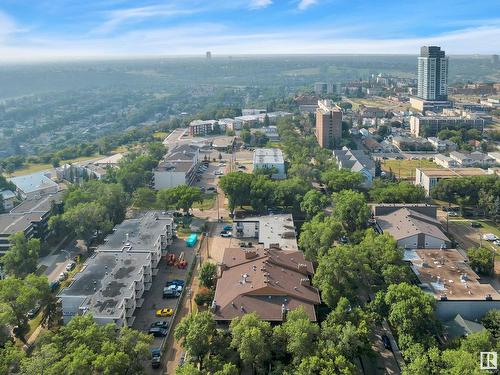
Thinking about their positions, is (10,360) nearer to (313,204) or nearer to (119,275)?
(119,275)

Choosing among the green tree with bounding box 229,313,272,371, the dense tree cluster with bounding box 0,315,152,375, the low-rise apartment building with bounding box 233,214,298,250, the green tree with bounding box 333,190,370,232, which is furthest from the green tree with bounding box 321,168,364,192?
the dense tree cluster with bounding box 0,315,152,375

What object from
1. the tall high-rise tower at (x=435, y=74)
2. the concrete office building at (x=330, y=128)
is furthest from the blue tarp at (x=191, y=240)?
the tall high-rise tower at (x=435, y=74)

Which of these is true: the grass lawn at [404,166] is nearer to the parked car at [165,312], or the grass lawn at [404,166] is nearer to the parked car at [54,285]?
the parked car at [165,312]

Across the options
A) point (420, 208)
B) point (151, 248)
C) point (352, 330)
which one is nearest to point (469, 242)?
point (420, 208)

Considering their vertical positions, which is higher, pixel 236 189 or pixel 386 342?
pixel 236 189

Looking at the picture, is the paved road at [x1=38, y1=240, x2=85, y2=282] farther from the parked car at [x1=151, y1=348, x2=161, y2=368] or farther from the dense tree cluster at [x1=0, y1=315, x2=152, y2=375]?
the parked car at [x1=151, y1=348, x2=161, y2=368]

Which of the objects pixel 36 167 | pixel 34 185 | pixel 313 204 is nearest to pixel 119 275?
pixel 313 204
